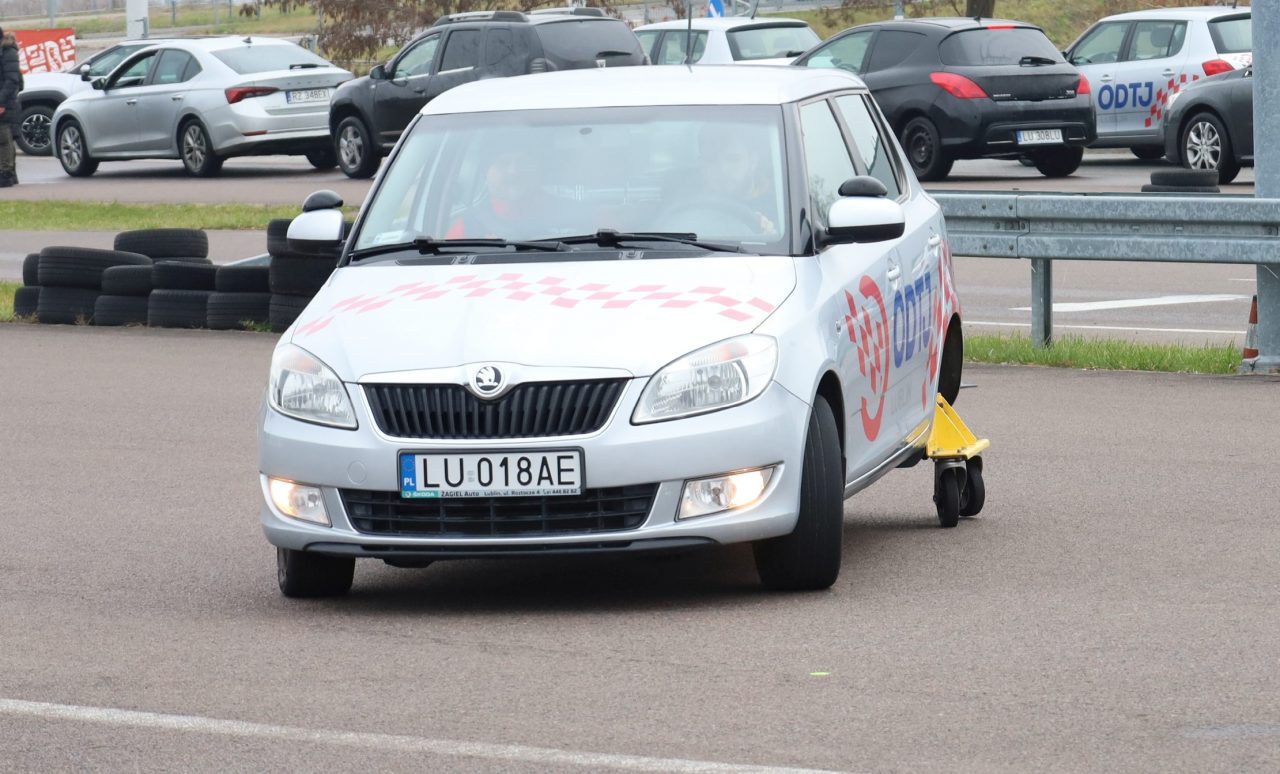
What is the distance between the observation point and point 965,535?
8508 millimetres

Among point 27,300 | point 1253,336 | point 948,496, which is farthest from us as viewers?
point 27,300

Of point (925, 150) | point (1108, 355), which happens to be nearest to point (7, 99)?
point (925, 150)

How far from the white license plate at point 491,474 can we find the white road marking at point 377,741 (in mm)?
1297

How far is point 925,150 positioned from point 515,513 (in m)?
19.4

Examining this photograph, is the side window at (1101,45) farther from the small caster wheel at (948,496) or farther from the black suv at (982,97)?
the small caster wheel at (948,496)

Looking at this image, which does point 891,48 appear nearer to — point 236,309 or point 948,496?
point 236,309

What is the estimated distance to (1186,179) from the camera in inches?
586

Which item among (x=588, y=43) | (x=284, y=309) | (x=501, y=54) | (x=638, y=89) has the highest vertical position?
(x=638, y=89)

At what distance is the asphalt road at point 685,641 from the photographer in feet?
17.7

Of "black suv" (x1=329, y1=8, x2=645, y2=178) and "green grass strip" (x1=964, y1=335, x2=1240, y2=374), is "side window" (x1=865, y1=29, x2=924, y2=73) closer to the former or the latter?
"black suv" (x1=329, y1=8, x2=645, y2=178)

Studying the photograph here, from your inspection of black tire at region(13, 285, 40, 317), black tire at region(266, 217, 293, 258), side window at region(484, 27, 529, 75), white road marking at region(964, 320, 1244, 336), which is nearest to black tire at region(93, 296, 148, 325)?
black tire at region(13, 285, 40, 317)

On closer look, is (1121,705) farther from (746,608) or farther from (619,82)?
(619,82)

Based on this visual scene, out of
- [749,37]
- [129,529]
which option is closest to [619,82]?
[129,529]

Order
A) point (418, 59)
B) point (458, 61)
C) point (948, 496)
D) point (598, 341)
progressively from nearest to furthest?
1. point (598, 341)
2. point (948, 496)
3. point (458, 61)
4. point (418, 59)
